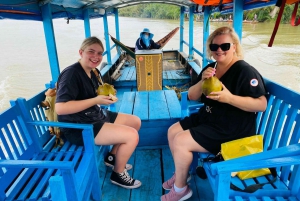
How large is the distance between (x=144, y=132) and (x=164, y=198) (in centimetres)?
83

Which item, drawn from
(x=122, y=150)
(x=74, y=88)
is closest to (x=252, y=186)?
(x=122, y=150)

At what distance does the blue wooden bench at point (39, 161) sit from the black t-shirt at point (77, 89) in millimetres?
154

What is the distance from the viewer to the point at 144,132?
Result: 8.13 ft

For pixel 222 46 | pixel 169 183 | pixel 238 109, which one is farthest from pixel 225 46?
pixel 169 183

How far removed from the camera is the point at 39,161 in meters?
1.27

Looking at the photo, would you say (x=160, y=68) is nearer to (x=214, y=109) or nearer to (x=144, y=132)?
(x=144, y=132)

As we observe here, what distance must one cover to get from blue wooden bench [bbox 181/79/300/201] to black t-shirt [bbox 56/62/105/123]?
0.90 metres

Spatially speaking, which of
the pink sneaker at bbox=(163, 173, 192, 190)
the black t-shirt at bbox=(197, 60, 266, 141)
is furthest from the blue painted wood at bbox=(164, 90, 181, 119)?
the black t-shirt at bbox=(197, 60, 266, 141)

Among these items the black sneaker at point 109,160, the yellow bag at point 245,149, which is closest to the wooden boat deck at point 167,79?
the black sneaker at point 109,160

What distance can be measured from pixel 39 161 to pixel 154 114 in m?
1.40

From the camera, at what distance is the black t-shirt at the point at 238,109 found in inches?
59.0

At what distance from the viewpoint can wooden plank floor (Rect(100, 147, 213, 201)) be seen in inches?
73.5

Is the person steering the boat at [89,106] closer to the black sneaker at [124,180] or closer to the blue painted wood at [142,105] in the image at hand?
the black sneaker at [124,180]

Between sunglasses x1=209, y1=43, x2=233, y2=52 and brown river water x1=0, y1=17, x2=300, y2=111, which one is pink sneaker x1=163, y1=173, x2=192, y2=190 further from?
brown river water x1=0, y1=17, x2=300, y2=111
